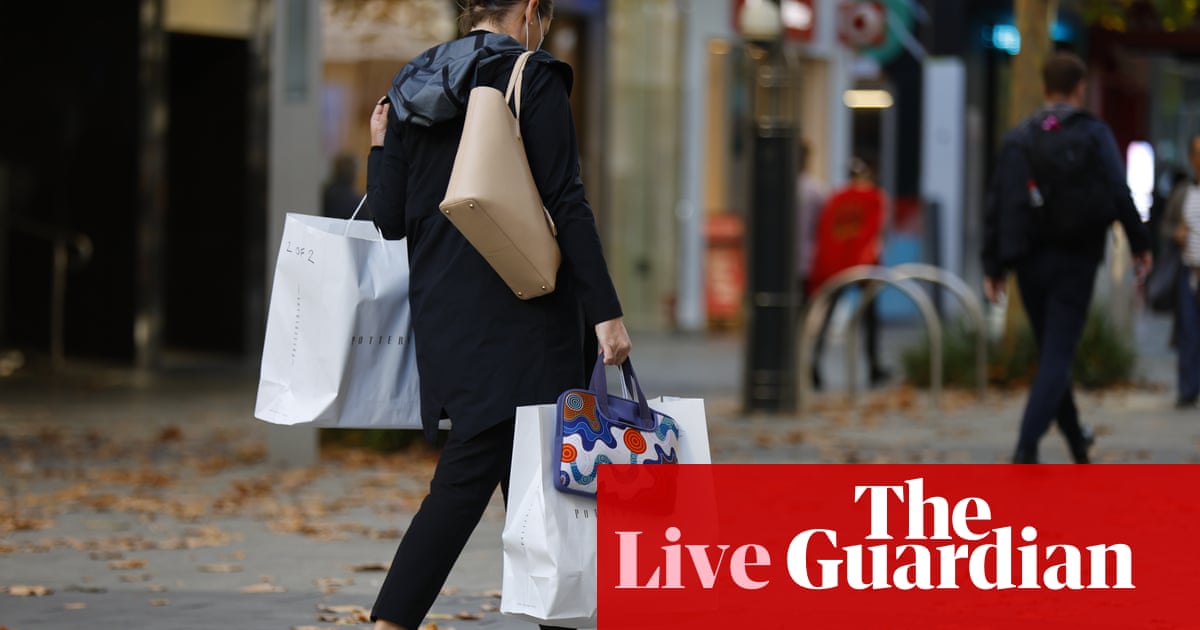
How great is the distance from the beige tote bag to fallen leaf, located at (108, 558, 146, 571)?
2.88 m

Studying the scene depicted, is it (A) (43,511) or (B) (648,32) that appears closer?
(A) (43,511)

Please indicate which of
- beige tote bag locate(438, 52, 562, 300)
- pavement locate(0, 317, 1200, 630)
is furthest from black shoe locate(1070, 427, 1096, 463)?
beige tote bag locate(438, 52, 562, 300)

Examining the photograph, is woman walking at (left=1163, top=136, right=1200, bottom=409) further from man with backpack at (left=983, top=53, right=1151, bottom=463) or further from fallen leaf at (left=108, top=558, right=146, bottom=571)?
fallen leaf at (left=108, top=558, right=146, bottom=571)

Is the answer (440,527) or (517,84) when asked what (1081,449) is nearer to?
(440,527)

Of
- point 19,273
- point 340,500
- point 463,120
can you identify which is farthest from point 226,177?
point 463,120

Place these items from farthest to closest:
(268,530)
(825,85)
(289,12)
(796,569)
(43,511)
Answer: (825,85), (289,12), (43,511), (268,530), (796,569)

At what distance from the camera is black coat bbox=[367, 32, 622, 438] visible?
437 cm

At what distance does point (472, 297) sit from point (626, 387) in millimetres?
387

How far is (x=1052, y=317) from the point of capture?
7.92 meters

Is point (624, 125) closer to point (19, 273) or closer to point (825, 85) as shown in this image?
point (825, 85)

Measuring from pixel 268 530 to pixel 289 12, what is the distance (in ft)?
10.4

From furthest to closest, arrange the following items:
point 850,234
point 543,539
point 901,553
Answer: point 850,234 → point 901,553 → point 543,539

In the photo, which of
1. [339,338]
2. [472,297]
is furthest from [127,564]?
[472,297]

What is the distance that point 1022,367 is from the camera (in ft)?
45.5
